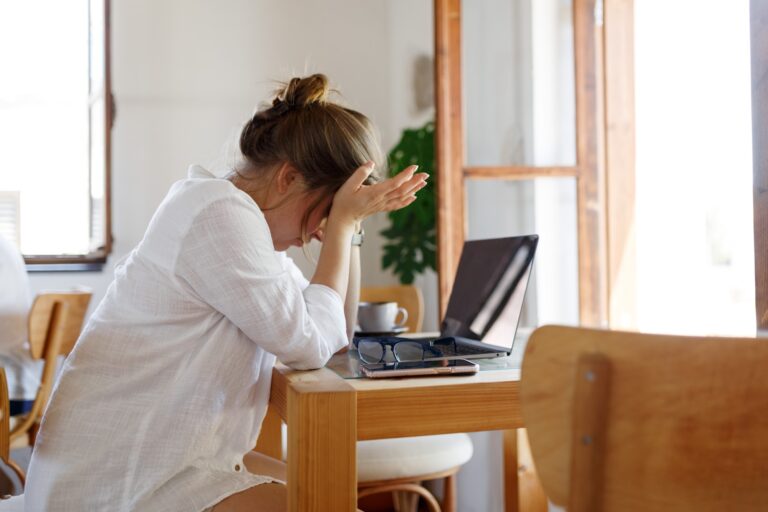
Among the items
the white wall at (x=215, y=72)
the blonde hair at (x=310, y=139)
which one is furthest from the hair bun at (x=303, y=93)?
the white wall at (x=215, y=72)

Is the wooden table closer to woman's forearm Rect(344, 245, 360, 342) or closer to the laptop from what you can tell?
the laptop

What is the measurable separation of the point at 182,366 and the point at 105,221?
2.62 meters

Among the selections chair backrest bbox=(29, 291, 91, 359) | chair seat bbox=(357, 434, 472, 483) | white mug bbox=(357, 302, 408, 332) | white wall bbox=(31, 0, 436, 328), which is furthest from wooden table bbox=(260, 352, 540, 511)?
white wall bbox=(31, 0, 436, 328)

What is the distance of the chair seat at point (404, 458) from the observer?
1.77 meters

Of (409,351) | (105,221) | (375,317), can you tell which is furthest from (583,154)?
(105,221)

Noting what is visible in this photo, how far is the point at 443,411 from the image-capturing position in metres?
1.02

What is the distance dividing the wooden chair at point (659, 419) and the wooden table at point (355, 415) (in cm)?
33

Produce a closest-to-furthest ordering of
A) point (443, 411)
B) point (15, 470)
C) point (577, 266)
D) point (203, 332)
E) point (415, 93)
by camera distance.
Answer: point (443, 411), point (203, 332), point (15, 470), point (577, 266), point (415, 93)

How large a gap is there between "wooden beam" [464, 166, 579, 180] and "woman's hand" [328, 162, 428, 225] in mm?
1060

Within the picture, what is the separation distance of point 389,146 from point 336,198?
2569mm

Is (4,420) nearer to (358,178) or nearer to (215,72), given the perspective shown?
(358,178)

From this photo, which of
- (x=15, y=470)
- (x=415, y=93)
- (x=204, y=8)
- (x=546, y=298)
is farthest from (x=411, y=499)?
(x=204, y=8)

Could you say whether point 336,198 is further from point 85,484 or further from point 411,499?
point 411,499

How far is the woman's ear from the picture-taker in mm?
1277
